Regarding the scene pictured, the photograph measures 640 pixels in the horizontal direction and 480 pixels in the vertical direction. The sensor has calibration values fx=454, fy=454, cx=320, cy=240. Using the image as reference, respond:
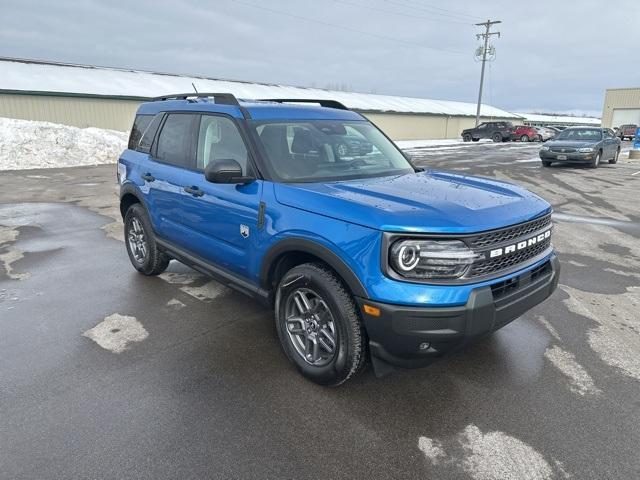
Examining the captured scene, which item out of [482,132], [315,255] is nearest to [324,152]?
[315,255]

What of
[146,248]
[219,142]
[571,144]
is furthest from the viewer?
[571,144]

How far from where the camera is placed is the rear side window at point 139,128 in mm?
5330

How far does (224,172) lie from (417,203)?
1.41 meters

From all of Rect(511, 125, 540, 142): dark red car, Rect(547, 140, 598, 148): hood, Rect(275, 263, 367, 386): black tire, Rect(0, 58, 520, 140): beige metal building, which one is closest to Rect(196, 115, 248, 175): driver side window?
Rect(275, 263, 367, 386): black tire

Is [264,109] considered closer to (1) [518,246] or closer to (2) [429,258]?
(2) [429,258]

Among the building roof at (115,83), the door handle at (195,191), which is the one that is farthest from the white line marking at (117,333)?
the building roof at (115,83)

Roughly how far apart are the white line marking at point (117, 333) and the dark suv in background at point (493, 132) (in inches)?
1605

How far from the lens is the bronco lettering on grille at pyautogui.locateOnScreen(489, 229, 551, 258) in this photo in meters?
2.79

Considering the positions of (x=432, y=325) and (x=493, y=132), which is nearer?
(x=432, y=325)

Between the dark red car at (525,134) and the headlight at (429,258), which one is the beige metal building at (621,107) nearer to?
the dark red car at (525,134)

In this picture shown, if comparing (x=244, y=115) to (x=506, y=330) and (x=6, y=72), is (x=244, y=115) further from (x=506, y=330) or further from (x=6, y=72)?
(x=6, y=72)

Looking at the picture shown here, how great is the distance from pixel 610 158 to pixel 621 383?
64.1 feet

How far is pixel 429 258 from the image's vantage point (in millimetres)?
2637

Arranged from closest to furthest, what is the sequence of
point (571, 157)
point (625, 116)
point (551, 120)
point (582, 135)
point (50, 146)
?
1. point (571, 157)
2. point (582, 135)
3. point (50, 146)
4. point (625, 116)
5. point (551, 120)
